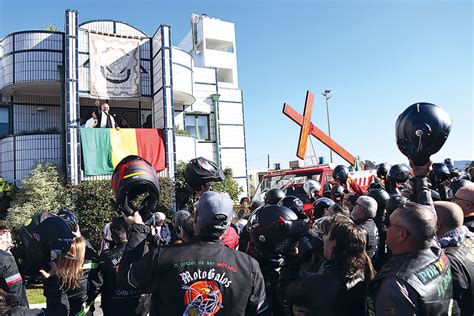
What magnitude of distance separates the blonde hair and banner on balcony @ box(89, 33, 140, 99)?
11710 mm

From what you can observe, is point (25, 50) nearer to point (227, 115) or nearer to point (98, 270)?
point (227, 115)

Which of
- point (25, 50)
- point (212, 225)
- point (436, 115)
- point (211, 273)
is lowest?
point (211, 273)

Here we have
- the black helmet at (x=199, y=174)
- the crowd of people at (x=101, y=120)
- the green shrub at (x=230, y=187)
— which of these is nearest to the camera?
the black helmet at (x=199, y=174)

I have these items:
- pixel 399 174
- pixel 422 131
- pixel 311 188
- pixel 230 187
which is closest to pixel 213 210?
pixel 422 131

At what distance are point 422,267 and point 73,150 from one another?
1304 cm

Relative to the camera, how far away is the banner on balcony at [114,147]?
1372 centimetres

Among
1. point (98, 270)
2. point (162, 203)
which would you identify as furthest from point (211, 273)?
point (162, 203)

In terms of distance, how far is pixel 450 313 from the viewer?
2.44m

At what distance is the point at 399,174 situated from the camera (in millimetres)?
7598

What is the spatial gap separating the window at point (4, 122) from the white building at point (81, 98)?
32 millimetres

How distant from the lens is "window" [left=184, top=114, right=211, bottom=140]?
1872 cm

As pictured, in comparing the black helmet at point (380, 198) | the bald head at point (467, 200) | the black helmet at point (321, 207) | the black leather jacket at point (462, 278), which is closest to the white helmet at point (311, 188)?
the black helmet at point (321, 207)

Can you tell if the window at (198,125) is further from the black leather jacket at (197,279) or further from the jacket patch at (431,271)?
the jacket patch at (431,271)

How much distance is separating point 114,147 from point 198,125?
18.1 ft
